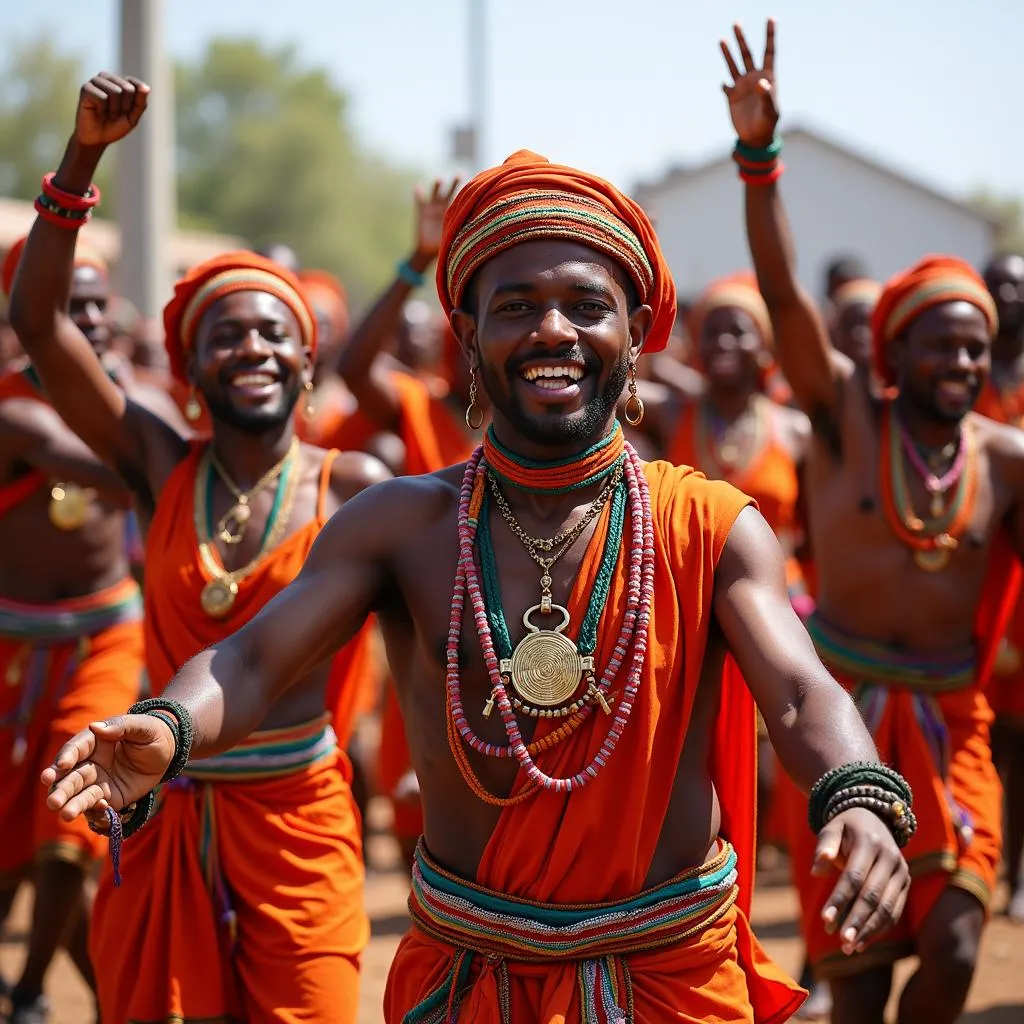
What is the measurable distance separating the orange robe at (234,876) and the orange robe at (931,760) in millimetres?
1690

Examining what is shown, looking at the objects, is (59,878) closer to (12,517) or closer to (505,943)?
(12,517)

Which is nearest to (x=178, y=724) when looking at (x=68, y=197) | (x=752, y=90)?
(x=68, y=197)

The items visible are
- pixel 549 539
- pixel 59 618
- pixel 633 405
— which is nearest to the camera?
pixel 549 539

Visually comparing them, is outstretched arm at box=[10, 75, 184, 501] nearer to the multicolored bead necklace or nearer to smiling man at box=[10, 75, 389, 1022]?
smiling man at box=[10, 75, 389, 1022]

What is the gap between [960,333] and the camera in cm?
559

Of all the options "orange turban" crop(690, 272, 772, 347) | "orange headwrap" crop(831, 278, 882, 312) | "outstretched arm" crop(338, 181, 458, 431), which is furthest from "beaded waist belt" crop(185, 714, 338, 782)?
"orange headwrap" crop(831, 278, 882, 312)

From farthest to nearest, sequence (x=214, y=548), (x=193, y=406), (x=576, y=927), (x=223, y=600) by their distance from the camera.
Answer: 1. (x=193, y=406)
2. (x=214, y=548)
3. (x=223, y=600)
4. (x=576, y=927)

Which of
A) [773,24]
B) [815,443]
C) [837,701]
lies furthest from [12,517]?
[837,701]

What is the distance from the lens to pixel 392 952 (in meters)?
7.25

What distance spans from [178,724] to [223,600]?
1859 millimetres

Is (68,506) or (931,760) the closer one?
A: (931,760)

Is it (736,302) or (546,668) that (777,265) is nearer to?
(546,668)

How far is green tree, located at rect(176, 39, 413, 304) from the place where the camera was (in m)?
66.2

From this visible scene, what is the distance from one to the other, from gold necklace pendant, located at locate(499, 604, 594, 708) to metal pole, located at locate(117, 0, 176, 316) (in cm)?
947
